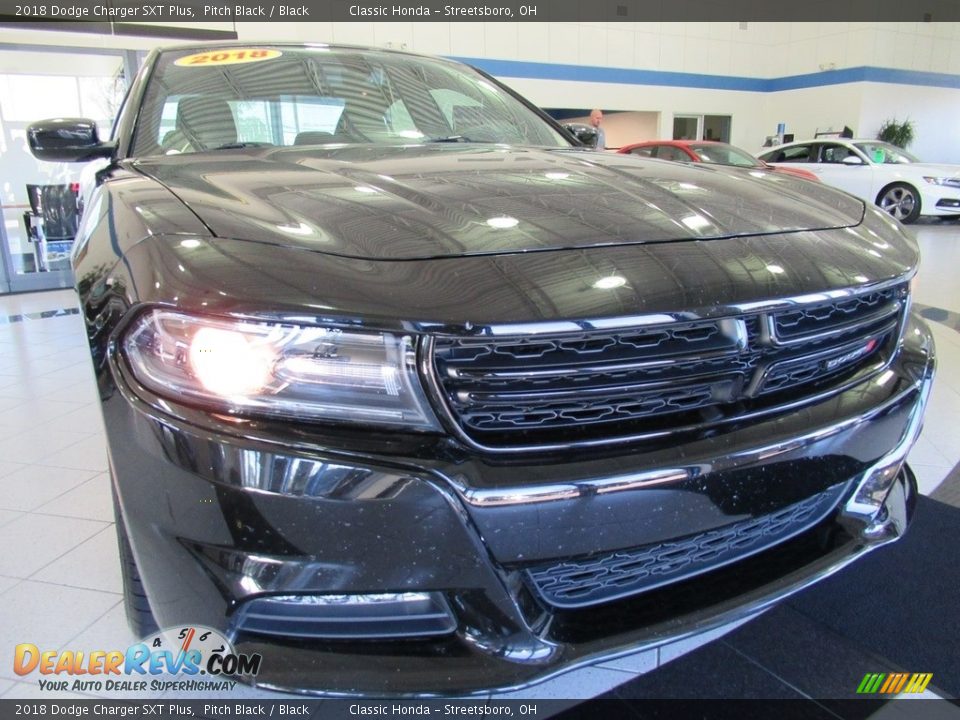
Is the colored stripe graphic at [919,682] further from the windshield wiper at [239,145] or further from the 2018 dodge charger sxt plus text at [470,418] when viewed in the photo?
the windshield wiper at [239,145]

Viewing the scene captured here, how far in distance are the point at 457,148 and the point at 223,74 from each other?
2.45ft

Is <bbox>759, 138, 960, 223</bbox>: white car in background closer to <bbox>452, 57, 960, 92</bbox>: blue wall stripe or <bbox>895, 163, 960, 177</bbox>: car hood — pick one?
<bbox>895, 163, 960, 177</bbox>: car hood

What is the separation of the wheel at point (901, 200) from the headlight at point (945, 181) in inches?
8.5

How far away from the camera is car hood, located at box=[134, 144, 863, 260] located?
99 cm

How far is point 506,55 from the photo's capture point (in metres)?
14.2

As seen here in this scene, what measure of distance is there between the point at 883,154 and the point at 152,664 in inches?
437

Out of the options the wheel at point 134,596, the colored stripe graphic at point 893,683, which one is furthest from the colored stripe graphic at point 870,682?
the wheel at point 134,596

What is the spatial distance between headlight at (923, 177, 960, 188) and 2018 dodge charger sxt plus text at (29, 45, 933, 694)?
999 centimetres

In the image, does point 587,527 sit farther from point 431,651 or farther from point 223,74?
point 223,74

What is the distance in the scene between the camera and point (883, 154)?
9.75 meters

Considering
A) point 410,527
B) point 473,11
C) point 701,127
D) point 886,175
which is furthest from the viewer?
point 701,127

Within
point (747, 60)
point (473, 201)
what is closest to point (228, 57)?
point (473, 201)

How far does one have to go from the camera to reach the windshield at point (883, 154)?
9656 millimetres

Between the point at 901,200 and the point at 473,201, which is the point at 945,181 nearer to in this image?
the point at 901,200
